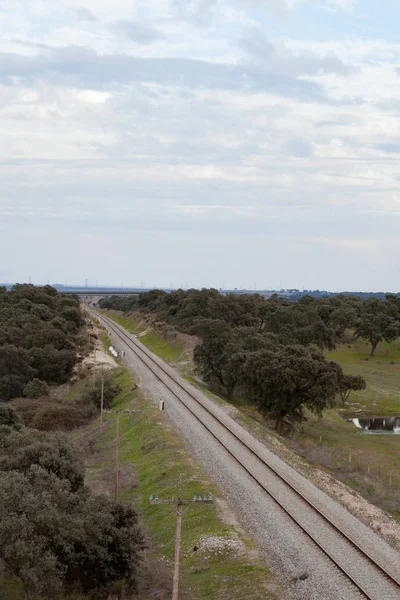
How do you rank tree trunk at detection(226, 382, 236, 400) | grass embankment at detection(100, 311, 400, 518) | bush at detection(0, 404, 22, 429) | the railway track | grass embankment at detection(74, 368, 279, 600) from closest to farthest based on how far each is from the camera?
the railway track, grass embankment at detection(74, 368, 279, 600), grass embankment at detection(100, 311, 400, 518), bush at detection(0, 404, 22, 429), tree trunk at detection(226, 382, 236, 400)

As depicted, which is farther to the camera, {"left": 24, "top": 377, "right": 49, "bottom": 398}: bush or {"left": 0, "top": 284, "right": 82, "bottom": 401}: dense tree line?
{"left": 0, "top": 284, "right": 82, "bottom": 401}: dense tree line

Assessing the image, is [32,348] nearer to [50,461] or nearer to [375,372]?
[375,372]

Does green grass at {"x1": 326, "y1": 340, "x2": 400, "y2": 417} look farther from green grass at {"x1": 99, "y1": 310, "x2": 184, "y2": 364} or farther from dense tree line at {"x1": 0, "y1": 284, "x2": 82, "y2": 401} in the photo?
dense tree line at {"x1": 0, "y1": 284, "x2": 82, "y2": 401}

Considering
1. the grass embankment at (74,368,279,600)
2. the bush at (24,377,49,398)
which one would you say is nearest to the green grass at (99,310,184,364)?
the bush at (24,377,49,398)

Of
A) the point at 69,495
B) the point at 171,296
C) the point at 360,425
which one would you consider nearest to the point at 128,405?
the point at 360,425

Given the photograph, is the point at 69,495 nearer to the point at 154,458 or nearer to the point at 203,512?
the point at 203,512

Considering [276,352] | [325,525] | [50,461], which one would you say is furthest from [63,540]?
[276,352]
